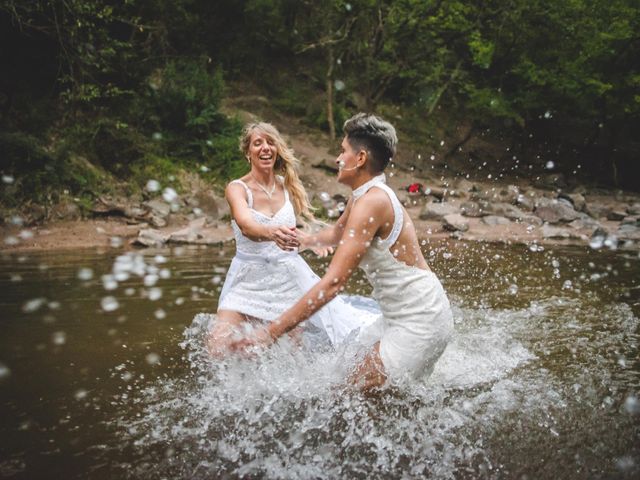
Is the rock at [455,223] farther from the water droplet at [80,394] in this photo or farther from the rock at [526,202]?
the water droplet at [80,394]

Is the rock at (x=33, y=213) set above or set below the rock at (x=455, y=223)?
below

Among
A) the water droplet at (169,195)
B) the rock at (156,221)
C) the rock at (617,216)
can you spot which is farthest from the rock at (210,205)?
the rock at (617,216)

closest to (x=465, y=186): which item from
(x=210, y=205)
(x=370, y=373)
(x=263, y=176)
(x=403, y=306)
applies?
(x=210, y=205)

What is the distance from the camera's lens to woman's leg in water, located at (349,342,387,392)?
11.2ft

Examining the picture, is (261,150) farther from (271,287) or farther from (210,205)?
(210,205)

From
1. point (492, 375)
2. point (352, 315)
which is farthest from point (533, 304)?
point (352, 315)

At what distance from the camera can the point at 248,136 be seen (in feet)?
16.4

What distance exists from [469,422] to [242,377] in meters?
1.62

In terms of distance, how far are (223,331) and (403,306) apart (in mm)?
1594

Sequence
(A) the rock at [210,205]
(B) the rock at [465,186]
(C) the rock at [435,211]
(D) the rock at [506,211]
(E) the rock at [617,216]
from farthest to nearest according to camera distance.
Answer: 1. (B) the rock at [465,186]
2. (E) the rock at [617,216]
3. (D) the rock at [506,211]
4. (C) the rock at [435,211]
5. (A) the rock at [210,205]

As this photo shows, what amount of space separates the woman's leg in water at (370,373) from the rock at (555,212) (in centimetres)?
1269

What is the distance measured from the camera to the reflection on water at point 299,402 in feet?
10.1

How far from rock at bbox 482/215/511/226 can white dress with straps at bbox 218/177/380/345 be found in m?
10.2

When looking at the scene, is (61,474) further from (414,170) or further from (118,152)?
(414,170)
